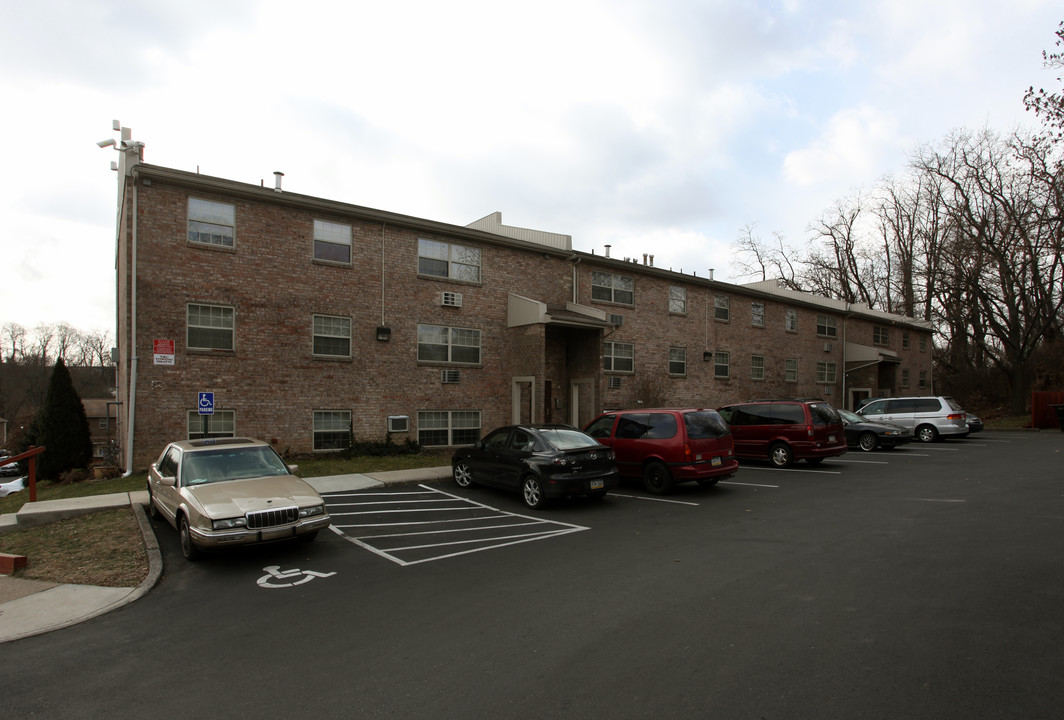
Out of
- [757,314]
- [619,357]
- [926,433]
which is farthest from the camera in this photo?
[757,314]

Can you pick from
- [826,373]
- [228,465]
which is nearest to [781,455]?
[228,465]

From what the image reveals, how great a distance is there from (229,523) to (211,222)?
423 inches

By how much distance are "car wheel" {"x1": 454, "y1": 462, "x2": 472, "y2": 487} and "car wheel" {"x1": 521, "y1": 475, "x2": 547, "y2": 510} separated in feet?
6.68

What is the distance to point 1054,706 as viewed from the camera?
11.4 feet

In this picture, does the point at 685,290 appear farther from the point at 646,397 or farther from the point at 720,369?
the point at 646,397

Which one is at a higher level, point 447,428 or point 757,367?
point 757,367

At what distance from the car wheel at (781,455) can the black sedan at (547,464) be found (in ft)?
21.4

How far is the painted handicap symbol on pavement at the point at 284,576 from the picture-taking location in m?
6.61

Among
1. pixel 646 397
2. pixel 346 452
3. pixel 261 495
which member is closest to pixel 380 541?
pixel 261 495

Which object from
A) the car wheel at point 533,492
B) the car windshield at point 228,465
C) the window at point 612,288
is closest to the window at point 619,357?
the window at point 612,288

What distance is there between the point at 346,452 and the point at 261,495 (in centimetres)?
908

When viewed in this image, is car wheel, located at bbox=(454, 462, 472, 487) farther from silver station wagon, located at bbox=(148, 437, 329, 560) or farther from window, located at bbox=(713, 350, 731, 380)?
window, located at bbox=(713, 350, 731, 380)

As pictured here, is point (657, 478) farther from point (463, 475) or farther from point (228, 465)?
point (228, 465)

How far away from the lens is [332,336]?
55.1ft
